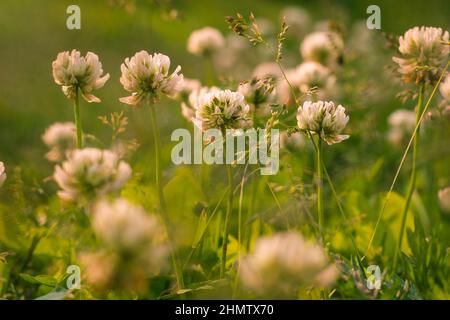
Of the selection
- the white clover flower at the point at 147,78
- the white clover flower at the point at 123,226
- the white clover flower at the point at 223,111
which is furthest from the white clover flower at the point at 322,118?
the white clover flower at the point at 123,226

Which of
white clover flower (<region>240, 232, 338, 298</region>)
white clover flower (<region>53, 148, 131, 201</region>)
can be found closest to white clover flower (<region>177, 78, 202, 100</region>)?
white clover flower (<region>53, 148, 131, 201</region>)

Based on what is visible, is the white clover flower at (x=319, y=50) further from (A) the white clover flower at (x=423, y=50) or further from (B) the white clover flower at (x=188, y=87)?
(A) the white clover flower at (x=423, y=50)

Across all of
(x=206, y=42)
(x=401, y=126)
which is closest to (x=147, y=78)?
(x=206, y=42)

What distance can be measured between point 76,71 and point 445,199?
108 cm

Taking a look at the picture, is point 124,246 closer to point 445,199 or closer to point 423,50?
point 423,50

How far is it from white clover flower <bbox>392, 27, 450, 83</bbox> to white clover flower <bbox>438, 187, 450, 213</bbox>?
0.44 meters

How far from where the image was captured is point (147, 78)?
1.30 m

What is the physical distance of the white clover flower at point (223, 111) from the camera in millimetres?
1305

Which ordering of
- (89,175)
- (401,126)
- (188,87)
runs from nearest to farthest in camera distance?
(89,175) → (188,87) → (401,126)

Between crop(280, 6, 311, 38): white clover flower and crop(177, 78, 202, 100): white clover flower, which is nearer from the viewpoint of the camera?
crop(177, 78, 202, 100): white clover flower

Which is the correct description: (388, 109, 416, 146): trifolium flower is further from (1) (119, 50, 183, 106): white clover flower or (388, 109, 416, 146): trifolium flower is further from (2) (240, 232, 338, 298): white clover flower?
(2) (240, 232, 338, 298): white clover flower

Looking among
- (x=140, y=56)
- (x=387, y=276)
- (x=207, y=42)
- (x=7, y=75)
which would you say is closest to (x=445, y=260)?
(x=387, y=276)

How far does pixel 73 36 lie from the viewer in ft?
16.2

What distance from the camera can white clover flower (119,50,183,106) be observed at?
1.29m
